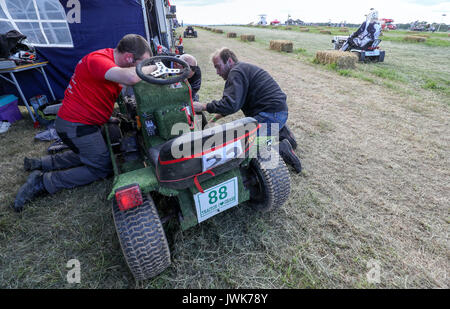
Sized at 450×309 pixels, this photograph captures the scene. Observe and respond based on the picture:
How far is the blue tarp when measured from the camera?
17.0 feet

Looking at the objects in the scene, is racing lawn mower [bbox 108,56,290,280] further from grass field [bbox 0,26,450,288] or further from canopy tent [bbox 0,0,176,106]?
canopy tent [bbox 0,0,176,106]

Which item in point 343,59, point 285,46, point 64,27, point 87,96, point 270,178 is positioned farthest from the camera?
point 285,46

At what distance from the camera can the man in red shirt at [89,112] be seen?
2.23 m

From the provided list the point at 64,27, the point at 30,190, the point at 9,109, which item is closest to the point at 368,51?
the point at 64,27

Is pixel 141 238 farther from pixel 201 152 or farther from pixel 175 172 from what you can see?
pixel 201 152

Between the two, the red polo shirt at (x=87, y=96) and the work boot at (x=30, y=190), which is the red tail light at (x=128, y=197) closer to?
the red polo shirt at (x=87, y=96)

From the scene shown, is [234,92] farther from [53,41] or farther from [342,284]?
[53,41]

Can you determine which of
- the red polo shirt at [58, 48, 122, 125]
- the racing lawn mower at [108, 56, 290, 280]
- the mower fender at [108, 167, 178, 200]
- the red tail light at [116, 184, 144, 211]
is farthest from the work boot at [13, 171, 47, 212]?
the red tail light at [116, 184, 144, 211]

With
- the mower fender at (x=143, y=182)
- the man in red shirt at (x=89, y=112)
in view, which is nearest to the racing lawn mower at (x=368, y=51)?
the man in red shirt at (x=89, y=112)

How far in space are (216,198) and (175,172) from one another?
0.57 metres

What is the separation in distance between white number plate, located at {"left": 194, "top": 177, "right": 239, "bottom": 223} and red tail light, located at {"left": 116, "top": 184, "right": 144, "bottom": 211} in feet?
1.50

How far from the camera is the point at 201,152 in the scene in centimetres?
146

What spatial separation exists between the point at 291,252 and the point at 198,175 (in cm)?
124

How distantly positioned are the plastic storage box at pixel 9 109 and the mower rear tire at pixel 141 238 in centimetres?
492
